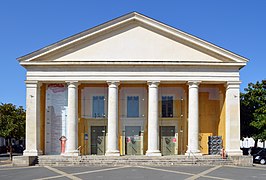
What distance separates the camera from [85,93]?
32.6m

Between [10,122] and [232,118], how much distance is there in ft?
61.0

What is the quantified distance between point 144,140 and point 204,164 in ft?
21.3

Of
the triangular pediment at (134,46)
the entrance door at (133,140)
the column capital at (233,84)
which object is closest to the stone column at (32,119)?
the triangular pediment at (134,46)

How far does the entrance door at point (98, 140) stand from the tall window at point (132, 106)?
247cm

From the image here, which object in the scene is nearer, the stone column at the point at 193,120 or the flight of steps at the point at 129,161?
the flight of steps at the point at 129,161

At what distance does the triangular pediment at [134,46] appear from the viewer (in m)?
29.9

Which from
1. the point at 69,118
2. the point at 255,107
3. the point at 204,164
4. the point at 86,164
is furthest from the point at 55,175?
the point at 255,107

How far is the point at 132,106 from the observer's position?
32.8 metres

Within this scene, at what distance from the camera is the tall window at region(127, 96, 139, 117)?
32688mm

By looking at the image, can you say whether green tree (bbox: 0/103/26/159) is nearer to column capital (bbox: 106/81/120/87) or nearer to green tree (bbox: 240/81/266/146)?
column capital (bbox: 106/81/120/87)

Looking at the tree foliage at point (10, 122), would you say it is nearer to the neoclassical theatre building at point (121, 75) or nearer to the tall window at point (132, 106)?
the neoclassical theatre building at point (121, 75)

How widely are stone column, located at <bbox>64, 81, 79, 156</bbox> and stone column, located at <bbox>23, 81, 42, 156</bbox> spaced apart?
223 centimetres

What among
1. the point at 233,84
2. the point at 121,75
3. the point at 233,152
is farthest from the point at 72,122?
the point at 233,84

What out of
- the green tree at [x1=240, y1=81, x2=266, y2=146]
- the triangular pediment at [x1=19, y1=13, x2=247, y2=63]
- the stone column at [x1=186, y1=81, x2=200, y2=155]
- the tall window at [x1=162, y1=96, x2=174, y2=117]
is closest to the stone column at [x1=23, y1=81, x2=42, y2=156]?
the triangular pediment at [x1=19, y1=13, x2=247, y2=63]
